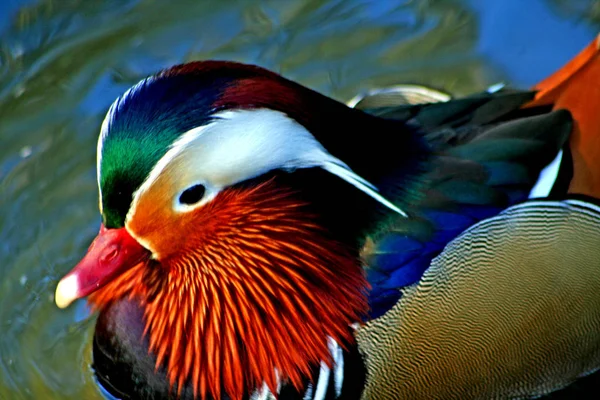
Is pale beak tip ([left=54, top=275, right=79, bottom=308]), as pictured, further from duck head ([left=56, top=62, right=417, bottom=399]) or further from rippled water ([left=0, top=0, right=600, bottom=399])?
rippled water ([left=0, top=0, right=600, bottom=399])

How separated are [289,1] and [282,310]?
1.81m

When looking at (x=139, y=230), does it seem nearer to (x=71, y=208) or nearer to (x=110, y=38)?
(x=71, y=208)

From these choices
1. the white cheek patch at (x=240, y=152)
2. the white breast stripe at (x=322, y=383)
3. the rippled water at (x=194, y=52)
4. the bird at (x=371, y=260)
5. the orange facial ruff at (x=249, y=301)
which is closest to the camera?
the white cheek patch at (x=240, y=152)

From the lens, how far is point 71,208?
10.9 feet

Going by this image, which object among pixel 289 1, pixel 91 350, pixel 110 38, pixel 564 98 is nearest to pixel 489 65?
pixel 289 1

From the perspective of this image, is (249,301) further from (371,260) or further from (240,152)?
(240,152)

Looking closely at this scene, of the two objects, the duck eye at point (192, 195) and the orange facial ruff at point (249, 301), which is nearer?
the duck eye at point (192, 195)

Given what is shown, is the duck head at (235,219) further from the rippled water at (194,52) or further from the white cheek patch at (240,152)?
the rippled water at (194,52)

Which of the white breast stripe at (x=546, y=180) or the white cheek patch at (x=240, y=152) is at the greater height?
the white cheek patch at (x=240, y=152)

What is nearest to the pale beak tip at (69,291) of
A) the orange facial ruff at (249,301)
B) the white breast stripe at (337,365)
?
the orange facial ruff at (249,301)

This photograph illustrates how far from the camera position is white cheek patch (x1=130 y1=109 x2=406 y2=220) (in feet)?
6.49

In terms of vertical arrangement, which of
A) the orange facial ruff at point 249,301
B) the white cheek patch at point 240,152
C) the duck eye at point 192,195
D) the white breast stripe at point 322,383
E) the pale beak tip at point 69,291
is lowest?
the white breast stripe at point 322,383

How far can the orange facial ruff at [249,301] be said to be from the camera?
90.9 inches

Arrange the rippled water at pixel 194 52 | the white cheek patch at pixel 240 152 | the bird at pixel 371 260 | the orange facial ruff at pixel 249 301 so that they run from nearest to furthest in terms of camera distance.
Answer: the white cheek patch at pixel 240 152, the bird at pixel 371 260, the orange facial ruff at pixel 249 301, the rippled water at pixel 194 52
